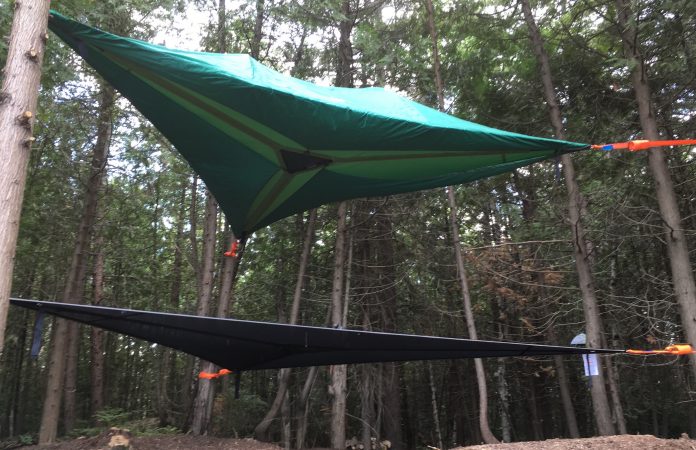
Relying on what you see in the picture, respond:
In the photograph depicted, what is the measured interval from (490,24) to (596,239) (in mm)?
3079

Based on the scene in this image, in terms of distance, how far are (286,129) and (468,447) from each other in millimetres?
3022

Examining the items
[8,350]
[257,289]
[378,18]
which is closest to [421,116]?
[378,18]

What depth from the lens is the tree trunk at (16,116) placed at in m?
2.00

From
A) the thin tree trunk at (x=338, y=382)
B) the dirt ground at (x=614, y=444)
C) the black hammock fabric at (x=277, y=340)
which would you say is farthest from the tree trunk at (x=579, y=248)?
the black hammock fabric at (x=277, y=340)

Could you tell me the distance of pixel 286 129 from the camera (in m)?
3.23

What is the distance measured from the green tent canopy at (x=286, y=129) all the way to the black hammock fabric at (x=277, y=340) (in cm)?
124

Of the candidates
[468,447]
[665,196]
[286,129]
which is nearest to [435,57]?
[665,196]

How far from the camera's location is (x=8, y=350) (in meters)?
10.9

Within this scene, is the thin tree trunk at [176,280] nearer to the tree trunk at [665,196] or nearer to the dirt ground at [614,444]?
the dirt ground at [614,444]

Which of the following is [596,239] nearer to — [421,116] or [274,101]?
[421,116]

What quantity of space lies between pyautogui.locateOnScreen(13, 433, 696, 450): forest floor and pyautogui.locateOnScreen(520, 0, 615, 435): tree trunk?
116 centimetres

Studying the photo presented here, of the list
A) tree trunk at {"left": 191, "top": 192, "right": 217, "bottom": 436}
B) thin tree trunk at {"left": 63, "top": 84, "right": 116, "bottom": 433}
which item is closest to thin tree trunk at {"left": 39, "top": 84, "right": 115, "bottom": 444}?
thin tree trunk at {"left": 63, "top": 84, "right": 116, "bottom": 433}

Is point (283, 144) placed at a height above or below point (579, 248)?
above

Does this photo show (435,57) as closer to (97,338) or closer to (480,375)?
(480,375)
